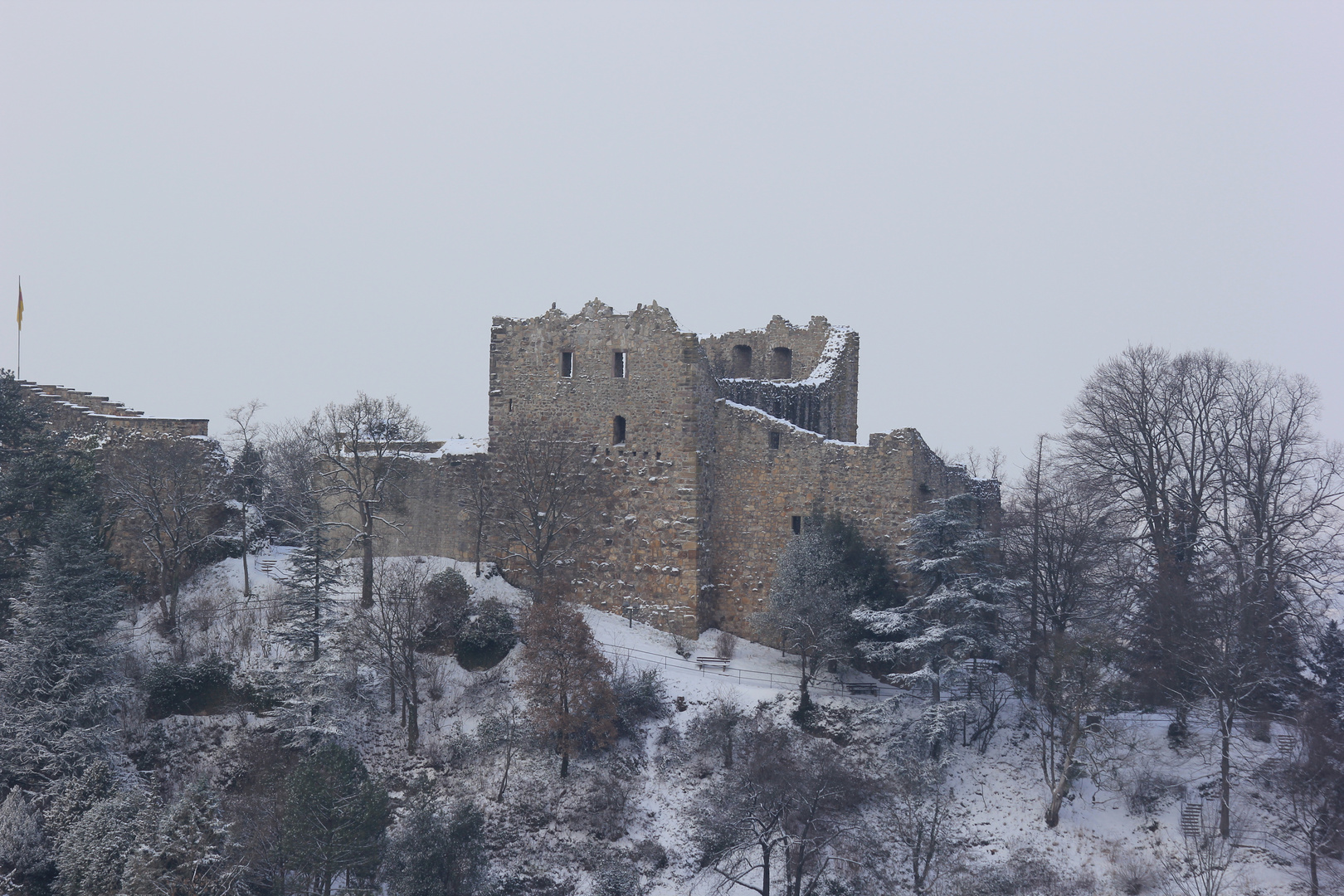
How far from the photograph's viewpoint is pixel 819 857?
82.3 ft

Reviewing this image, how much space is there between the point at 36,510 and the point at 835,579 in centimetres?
2170

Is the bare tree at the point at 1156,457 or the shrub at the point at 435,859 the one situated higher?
the bare tree at the point at 1156,457

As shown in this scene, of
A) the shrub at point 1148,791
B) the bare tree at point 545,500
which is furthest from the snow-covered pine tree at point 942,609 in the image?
the bare tree at point 545,500

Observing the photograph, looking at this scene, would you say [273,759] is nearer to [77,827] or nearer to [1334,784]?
[77,827]

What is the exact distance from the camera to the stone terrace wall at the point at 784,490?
31.5m

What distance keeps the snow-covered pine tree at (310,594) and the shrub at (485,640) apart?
3.99 m

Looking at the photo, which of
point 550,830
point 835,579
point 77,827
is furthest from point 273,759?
point 835,579

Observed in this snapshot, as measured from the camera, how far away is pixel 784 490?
32812 millimetres

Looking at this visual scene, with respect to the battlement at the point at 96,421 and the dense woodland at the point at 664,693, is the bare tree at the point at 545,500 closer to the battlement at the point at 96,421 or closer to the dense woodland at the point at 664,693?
the dense woodland at the point at 664,693

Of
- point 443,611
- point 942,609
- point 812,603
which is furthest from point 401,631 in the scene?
point 942,609

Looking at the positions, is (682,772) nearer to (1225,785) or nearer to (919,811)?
(919,811)

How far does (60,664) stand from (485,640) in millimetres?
10617

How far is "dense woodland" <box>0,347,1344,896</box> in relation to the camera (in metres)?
23.7

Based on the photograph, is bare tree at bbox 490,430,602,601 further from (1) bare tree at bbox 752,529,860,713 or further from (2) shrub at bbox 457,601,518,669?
(1) bare tree at bbox 752,529,860,713
